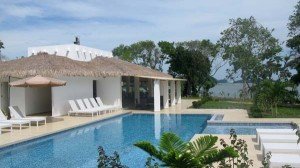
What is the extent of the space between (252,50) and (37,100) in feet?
73.6

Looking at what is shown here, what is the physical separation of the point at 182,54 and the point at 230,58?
4959 millimetres

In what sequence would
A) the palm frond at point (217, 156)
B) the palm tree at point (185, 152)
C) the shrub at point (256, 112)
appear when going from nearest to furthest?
the palm tree at point (185, 152)
the palm frond at point (217, 156)
the shrub at point (256, 112)

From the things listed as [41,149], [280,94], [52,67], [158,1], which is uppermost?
[158,1]

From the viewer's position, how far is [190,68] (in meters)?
39.5

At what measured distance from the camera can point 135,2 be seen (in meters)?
18.4

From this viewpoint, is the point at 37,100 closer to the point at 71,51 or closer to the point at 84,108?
the point at 84,108

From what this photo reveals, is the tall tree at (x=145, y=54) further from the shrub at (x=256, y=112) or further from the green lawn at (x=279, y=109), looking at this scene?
the shrub at (x=256, y=112)

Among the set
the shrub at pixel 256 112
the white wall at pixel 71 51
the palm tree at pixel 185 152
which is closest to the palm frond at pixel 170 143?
the palm tree at pixel 185 152

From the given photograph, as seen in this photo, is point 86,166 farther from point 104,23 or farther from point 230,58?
point 230,58

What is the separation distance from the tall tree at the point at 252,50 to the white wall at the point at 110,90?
1534cm

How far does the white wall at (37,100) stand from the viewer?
2133 cm

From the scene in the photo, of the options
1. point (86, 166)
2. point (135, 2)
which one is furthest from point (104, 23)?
point (86, 166)

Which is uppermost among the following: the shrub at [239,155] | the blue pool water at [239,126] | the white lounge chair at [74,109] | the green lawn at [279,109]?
the shrub at [239,155]

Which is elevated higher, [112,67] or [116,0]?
[116,0]
